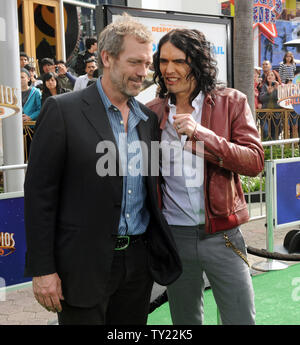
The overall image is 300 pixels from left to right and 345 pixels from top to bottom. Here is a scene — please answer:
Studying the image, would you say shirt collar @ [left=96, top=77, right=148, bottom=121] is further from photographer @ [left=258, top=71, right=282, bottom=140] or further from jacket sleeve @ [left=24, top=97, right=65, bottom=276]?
photographer @ [left=258, top=71, right=282, bottom=140]

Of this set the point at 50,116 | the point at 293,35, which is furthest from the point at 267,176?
the point at 293,35

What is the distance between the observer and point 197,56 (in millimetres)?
2518

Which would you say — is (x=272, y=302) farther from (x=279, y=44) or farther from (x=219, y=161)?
(x=279, y=44)

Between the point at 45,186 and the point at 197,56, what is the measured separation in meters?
0.99

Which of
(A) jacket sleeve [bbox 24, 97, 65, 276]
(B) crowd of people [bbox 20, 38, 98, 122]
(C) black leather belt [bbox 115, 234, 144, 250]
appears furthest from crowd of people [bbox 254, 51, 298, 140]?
(A) jacket sleeve [bbox 24, 97, 65, 276]

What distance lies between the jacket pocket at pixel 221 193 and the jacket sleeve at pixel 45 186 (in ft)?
2.55

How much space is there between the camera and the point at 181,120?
235cm

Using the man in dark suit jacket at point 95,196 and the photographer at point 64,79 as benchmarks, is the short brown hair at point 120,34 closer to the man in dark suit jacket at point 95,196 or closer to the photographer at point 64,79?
the man in dark suit jacket at point 95,196

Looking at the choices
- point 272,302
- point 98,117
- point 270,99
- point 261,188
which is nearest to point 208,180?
point 98,117

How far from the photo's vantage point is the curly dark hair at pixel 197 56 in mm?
2502

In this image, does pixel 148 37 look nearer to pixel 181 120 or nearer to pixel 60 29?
pixel 181 120

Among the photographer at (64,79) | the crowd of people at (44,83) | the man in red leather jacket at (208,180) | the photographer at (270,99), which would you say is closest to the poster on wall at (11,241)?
the man in red leather jacket at (208,180)

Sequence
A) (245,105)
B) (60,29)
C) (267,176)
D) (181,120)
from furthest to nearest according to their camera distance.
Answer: (60,29) < (267,176) < (245,105) < (181,120)
